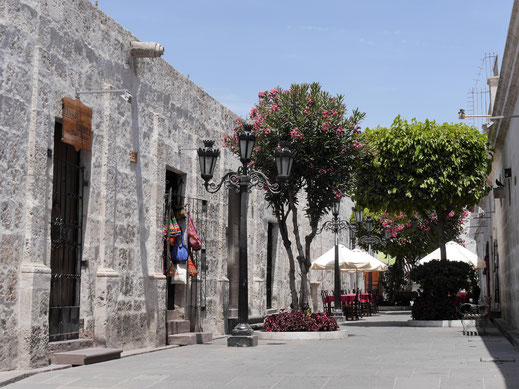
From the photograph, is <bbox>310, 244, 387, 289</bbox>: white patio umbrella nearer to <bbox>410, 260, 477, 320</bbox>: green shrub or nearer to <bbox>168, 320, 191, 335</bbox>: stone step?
<bbox>410, 260, 477, 320</bbox>: green shrub

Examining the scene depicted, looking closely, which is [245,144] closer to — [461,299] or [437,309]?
[437,309]

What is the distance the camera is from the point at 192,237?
15.2 meters

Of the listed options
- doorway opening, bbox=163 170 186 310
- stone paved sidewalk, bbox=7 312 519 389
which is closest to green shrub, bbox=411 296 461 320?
stone paved sidewalk, bbox=7 312 519 389

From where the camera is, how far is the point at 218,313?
16984 millimetres

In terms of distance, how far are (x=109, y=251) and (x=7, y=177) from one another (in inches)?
117

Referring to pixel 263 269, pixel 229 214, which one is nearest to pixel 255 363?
pixel 229 214

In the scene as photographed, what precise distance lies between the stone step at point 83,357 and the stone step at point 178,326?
3849 millimetres

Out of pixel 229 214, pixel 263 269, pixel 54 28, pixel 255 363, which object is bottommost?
pixel 255 363

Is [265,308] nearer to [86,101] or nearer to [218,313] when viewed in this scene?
[218,313]

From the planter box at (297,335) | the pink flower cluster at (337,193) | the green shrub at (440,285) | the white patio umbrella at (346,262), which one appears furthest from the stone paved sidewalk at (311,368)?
the white patio umbrella at (346,262)

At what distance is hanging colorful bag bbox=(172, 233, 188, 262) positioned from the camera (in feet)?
48.1

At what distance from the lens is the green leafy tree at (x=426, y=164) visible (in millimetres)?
18875

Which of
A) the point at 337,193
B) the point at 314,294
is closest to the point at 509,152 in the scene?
the point at 337,193

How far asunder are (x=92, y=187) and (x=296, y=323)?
17.5 feet
